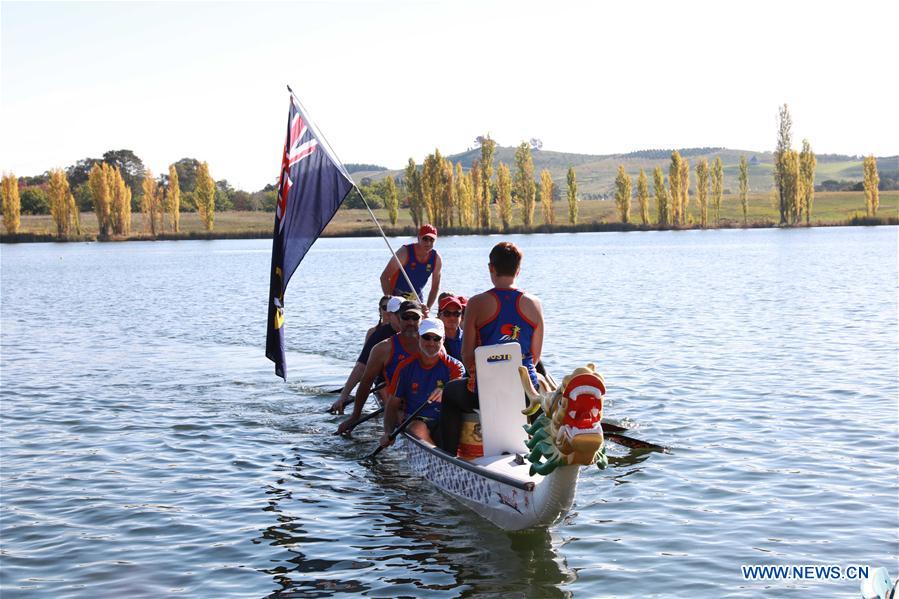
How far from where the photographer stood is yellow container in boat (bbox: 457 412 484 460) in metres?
10.2

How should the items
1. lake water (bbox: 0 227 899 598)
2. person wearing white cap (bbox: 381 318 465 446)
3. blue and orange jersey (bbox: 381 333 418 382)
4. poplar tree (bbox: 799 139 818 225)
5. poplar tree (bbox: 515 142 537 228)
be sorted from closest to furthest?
lake water (bbox: 0 227 899 598)
person wearing white cap (bbox: 381 318 465 446)
blue and orange jersey (bbox: 381 333 418 382)
poplar tree (bbox: 799 139 818 225)
poplar tree (bbox: 515 142 537 228)

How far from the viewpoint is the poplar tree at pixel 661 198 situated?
130 m

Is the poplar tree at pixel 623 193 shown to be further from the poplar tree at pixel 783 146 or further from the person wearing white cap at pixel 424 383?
the person wearing white cap at pixel 424 383

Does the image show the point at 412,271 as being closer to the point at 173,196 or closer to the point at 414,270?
the point at 414,270

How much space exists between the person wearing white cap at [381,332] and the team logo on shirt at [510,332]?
3.25 m

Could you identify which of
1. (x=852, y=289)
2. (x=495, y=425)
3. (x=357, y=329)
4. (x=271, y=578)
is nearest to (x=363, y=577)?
(x=271, y=578)

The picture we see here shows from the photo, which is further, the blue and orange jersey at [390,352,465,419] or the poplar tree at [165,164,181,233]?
the poplar tree at [165,164,181,233]

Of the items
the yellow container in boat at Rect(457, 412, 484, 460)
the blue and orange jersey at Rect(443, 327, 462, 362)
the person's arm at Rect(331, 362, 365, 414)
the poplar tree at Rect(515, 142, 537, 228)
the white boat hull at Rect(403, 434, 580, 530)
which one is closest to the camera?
the white boat hull at Rect(403, 434, 580, 530)

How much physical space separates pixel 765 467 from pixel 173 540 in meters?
6.94

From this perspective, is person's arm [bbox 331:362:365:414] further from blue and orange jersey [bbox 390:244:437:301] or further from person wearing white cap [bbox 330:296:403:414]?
blue and orange jersey [bbox 390:244:437:301]

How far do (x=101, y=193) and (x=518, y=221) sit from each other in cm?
6207

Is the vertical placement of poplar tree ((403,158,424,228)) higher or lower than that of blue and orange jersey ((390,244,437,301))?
higher

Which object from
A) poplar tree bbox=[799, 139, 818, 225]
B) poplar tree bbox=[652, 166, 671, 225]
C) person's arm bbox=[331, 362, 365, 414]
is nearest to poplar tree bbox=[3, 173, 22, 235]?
poplar tree bbox=[652, 166, 671, 225]

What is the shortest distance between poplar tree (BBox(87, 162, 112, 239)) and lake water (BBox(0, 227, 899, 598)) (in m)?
110
